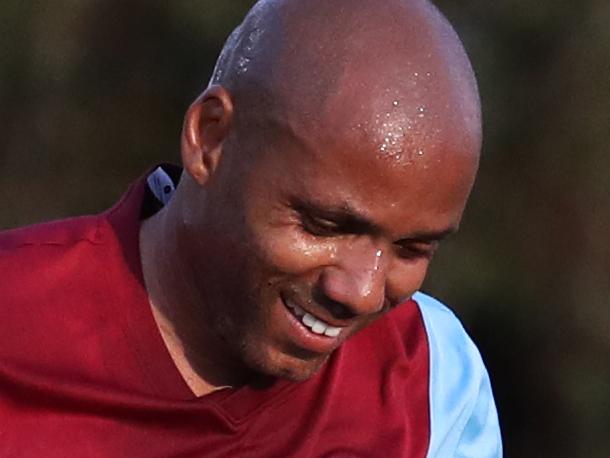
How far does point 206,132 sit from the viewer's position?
173cm

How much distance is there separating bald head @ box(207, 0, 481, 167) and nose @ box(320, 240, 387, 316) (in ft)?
0.35

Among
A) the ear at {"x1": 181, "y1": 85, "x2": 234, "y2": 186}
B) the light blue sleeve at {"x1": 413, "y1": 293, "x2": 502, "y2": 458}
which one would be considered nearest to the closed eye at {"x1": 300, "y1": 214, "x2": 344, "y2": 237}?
the ear at {"x1": 181, "y1": 85, "x2": 234, "y2": 186}

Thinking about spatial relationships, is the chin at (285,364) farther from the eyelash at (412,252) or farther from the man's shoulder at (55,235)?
the man's shoulder at (55,235)

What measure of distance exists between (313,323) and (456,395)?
388 mm

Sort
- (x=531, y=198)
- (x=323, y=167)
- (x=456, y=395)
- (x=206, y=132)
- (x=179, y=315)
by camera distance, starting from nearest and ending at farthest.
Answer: (x=323, y=167) < (x=206, y=132) < (x=179, y=315) < (x=456, y=395) < (x=531, y=198)

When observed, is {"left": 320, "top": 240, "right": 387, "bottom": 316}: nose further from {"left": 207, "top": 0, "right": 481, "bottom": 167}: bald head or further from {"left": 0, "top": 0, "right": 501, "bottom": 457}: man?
{"left": 207, "top": 0, "right": 481, "bottom": 167}: bald head

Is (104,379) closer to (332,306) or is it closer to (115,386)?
A: (115,386)

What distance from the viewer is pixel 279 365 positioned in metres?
1.74

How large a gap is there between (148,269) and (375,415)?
32cm

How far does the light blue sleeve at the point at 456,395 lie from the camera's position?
1995 mm

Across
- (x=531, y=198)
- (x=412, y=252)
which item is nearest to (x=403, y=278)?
(x=412, y=252)

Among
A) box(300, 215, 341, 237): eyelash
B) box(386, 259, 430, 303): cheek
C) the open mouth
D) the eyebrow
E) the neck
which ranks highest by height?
the eyebrow

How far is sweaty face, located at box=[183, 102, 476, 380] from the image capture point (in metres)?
1.62

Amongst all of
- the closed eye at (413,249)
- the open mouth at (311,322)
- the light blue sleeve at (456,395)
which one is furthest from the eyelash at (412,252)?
the light blue sleeve at (456,395)
